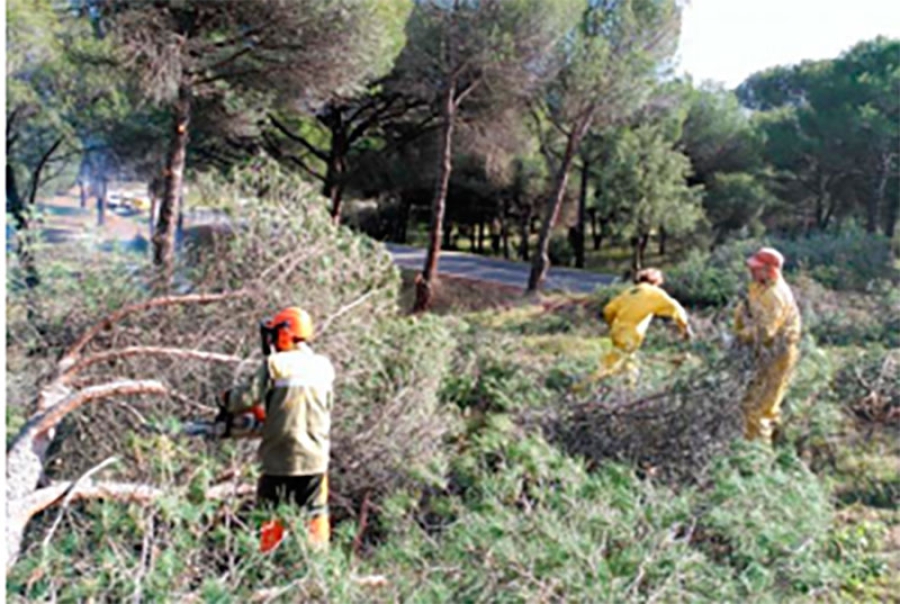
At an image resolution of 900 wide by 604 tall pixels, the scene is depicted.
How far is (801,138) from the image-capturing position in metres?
19.1

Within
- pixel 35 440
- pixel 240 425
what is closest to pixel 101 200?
pixel 35 440

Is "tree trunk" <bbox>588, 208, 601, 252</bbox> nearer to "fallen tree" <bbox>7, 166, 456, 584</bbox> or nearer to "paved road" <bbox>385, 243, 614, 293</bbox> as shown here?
"paved road" <bbox>385, 243, 614, 293</bbox>

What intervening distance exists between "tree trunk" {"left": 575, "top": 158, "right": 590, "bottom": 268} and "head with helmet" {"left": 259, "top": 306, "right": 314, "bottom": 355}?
59.4 feet

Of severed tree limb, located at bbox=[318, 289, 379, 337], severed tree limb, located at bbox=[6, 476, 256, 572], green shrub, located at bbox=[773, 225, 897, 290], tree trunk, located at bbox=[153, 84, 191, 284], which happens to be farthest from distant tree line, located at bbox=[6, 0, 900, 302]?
green shrub, located at bbox=[773, 225, 897, 290]

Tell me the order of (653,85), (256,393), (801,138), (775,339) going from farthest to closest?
(801,138), (653,85), (775,339), (256,393)

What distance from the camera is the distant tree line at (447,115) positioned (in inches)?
337

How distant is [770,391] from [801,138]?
663 inches

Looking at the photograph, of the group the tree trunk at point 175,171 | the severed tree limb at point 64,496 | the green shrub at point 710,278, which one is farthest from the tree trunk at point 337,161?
the severed tree limb at point 64,496

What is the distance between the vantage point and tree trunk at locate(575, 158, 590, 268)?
2088 cm

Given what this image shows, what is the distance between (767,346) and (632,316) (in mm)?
1233

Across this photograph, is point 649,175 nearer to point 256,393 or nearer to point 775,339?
point 775,339

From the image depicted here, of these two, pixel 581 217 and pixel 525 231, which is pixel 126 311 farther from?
pixel 525 231

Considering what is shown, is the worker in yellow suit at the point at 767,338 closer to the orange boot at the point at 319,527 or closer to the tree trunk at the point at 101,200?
the orange boot at the point at 319,527

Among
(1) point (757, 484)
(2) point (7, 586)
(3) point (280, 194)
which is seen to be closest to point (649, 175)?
(3) point (280, 194)
